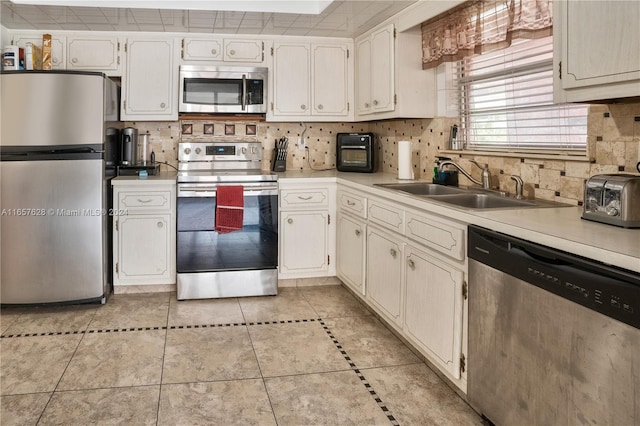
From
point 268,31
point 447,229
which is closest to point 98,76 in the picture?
point 268,31

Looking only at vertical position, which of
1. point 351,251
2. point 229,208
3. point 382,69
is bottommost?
point 351,251

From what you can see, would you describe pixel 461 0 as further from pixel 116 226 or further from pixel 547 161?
pixel 116 226

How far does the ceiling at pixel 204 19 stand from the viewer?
3623 millimetres

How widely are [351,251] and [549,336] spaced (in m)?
2.21

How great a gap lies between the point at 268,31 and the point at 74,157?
1777 mm

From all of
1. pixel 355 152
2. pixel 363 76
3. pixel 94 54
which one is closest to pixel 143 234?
pixel 94 54

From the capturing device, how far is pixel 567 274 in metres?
1.62

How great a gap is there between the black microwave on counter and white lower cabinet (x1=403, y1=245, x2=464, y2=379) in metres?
1.76

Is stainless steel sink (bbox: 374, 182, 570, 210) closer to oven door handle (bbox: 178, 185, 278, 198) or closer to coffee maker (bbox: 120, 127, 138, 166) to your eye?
oven door handle (bbox: 178, 185, 278, 198)

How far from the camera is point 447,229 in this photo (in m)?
2.37

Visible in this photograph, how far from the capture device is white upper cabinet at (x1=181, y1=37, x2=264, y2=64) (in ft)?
14.2

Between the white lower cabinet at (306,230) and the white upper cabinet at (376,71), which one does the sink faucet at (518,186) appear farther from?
the white lower cabinet at (306,230)

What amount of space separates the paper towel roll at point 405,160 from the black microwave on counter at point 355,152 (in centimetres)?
68

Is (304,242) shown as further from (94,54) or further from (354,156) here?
(94,54)
